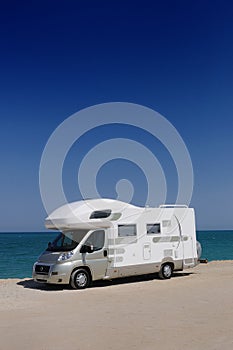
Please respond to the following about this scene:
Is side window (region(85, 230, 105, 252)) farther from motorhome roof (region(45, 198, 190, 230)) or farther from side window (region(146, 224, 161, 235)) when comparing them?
side window (region(146, 224, 161, 235))

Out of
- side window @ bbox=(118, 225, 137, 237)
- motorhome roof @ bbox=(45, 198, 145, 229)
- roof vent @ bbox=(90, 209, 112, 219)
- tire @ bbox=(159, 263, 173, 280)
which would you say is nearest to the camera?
motorhome roof @ bbox=(45, 198, 145, 229)

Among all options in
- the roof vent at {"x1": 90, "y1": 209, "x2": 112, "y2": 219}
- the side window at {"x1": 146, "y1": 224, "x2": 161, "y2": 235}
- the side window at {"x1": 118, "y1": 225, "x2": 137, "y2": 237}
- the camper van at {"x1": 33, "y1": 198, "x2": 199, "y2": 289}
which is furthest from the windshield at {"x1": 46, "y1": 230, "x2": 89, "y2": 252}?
the side window at {"x1": 146, "y1": 224, "x2": 161, "y2": 235}

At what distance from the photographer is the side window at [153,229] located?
1539 cm

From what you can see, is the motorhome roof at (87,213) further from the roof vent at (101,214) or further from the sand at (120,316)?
the sand at (120,316)

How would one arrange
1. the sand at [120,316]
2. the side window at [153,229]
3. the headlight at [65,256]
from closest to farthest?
1. the sand at [120,316]
2. the headlight at [65,256]
3. the side window at [153,229]

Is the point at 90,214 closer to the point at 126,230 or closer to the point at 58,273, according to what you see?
the point at 126,230

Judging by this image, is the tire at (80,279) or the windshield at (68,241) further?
the windshield at (68,241)

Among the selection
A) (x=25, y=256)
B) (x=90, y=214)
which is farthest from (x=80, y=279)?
(x=25, y=256)

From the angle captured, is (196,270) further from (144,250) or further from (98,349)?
(98,349)

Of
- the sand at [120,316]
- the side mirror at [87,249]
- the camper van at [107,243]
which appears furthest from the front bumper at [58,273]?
the side mirror at [87,249]

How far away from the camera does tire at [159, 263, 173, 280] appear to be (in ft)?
51.5

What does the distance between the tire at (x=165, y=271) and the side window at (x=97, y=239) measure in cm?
274

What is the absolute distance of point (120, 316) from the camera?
8.91 meters

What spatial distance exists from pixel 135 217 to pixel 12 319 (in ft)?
22.9
